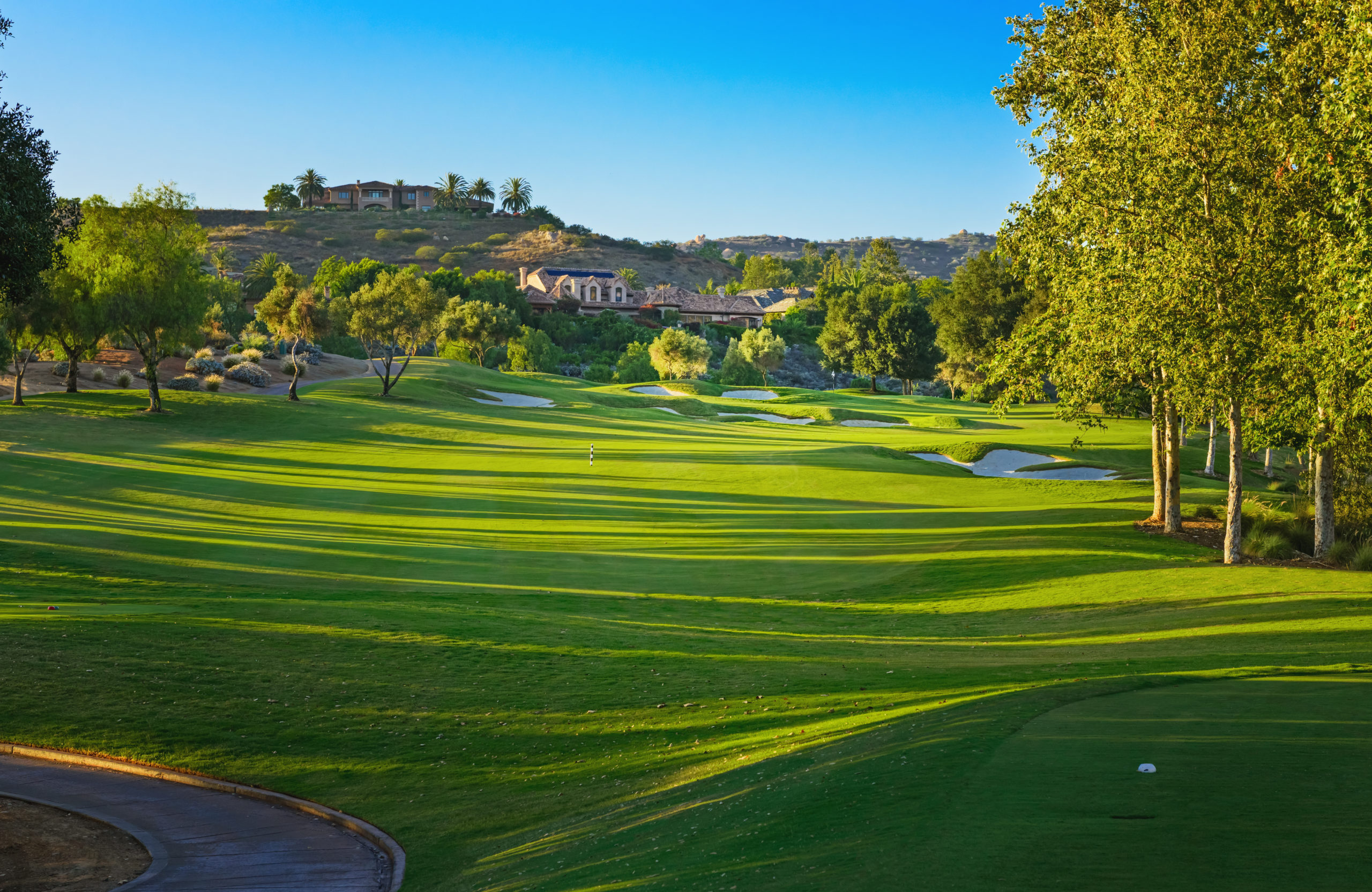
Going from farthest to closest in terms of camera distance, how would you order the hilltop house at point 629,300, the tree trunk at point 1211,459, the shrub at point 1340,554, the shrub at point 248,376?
the hilltop house at point 629,300
the shrub at point 248,376
the tree trunk at point 1211,459
the shrub at point 1340,554

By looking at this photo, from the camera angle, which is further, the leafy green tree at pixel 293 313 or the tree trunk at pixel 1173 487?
the leafy green tree at pixel 293 313

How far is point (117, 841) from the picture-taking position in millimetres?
9727

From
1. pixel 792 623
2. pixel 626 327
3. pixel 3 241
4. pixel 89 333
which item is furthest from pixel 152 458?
pixel 626 327

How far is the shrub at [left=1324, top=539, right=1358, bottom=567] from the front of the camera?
21375mm

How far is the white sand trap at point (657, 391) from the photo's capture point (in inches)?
3113

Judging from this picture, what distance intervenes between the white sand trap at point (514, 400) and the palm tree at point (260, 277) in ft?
218

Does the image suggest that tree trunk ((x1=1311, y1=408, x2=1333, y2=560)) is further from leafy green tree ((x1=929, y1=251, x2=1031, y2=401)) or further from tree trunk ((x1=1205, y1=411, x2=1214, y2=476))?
leafy green tree ((x1=929, y1=251, x2=1031, y2=401))

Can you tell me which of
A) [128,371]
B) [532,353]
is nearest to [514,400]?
[128,371]

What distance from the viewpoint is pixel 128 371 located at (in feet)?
183

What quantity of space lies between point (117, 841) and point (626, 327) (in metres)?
122

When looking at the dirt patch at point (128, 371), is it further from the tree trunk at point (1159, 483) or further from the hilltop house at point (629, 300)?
the hilltop house at point (629, 300)

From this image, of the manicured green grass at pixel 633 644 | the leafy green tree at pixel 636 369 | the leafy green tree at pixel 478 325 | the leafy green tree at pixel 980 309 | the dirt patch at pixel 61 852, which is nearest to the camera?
the manicured green grass at pixel 633 644

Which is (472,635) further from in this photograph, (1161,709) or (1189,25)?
(1189,25)

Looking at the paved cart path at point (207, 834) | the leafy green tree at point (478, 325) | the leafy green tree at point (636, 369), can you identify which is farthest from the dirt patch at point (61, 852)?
the leafy green tree at point (636, 369)
